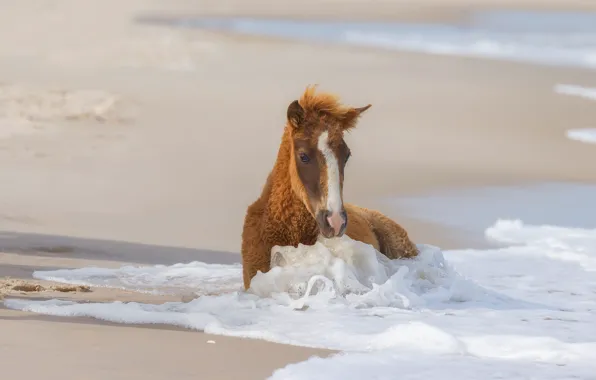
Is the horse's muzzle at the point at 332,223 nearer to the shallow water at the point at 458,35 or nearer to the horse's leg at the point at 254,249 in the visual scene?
the horse's leg at the point at 254,249

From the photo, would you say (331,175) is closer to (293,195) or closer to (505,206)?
(293,195)

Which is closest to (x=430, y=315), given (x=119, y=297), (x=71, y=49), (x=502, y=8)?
(x=119, y=297)

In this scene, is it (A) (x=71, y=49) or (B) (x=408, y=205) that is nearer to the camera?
(B) (x=408, y=205)

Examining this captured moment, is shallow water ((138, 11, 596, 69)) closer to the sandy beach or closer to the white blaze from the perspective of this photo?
the sandy beach

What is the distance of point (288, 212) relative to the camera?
7.79 meters

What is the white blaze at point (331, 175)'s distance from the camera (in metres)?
7.40

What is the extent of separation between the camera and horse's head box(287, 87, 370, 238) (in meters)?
7.42

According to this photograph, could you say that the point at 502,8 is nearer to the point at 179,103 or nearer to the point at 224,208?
the point at 179,103

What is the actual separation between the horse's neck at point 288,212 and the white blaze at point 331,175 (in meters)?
0.35

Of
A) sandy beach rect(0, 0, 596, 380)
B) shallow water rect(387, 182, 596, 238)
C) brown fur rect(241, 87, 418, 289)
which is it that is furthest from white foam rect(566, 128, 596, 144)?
brown fur rect(241, 87, 418, 289)

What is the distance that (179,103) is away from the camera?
18984 mm

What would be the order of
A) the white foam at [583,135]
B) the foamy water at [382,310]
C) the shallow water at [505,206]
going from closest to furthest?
the foamy water at [382,310] < the shallow water at [505,206] < the white foam at [583,135]

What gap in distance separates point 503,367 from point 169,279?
11.5 ft

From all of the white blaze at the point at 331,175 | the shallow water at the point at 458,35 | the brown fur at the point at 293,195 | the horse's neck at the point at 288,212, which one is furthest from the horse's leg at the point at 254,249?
the shallow water at the point at 458,35
